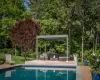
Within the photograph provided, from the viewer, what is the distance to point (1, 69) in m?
14.8

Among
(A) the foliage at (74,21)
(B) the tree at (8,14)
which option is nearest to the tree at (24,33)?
(A) the foliage at (74,21)

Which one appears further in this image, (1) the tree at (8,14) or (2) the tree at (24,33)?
(1) the tree at (8,14)

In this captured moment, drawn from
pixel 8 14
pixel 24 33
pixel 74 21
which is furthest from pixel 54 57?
pixel 8 14

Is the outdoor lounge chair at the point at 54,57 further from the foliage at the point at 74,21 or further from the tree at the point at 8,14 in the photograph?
the tree at the point at 8,14

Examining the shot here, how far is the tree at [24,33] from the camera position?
25.1m

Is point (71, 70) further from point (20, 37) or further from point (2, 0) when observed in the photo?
point (2, 0)

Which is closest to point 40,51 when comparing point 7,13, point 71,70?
point 7,13

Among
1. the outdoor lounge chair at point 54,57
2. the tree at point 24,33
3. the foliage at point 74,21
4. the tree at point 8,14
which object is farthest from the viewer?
the tree at point 8,14

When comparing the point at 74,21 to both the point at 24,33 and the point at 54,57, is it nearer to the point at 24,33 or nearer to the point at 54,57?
the point at 24,33

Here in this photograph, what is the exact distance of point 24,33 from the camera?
25531 millimetres

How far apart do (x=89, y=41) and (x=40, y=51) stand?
6.86 meters

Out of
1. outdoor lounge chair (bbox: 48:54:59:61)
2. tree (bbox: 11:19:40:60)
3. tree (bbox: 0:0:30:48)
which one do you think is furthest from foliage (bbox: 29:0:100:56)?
outdoor lounge chair (bbox: 48:54:59:61)

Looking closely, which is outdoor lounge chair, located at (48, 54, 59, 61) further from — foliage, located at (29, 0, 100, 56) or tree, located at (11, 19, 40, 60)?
foliage, located at (29, 0, 100, 56)

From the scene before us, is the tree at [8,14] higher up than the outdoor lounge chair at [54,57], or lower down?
higher up
